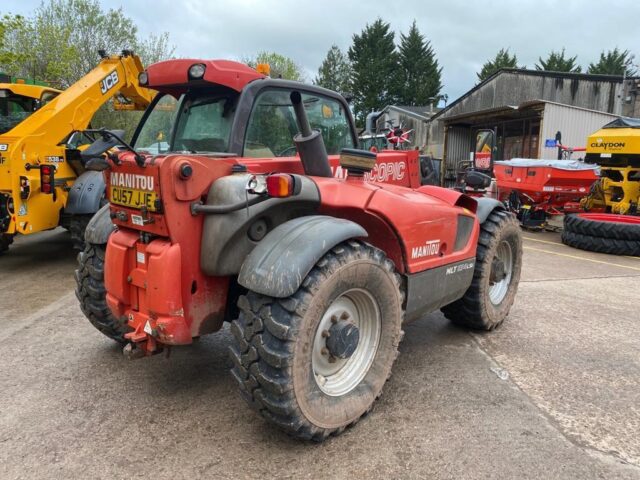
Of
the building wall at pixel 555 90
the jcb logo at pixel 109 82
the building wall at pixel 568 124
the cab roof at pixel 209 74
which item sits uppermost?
the building wall at pixel 555 90

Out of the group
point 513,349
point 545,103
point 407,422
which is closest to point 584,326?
point 513,349

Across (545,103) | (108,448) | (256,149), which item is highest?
(545,103)

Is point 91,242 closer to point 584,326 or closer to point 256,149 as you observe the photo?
point 256,149

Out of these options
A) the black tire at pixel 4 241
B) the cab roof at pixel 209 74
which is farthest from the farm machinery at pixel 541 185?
the black tire at pixel 4 241

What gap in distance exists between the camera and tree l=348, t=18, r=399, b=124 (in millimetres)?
55844

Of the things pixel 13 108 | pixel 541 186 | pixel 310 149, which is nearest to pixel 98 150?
pixel 310 149

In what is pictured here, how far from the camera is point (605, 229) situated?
27.4ft

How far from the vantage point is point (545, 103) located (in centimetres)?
1556

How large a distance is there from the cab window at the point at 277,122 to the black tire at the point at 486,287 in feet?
4.92

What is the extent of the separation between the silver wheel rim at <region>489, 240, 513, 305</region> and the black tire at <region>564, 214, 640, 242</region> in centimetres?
489

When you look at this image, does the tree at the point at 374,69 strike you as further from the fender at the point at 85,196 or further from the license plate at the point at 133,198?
the license plate at the point at 133,198

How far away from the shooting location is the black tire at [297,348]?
234cm

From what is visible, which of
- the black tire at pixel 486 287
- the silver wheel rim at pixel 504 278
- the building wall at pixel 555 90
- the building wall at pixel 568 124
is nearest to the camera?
the black tire at pixel 486 287

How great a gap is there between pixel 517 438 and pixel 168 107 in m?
3.11
